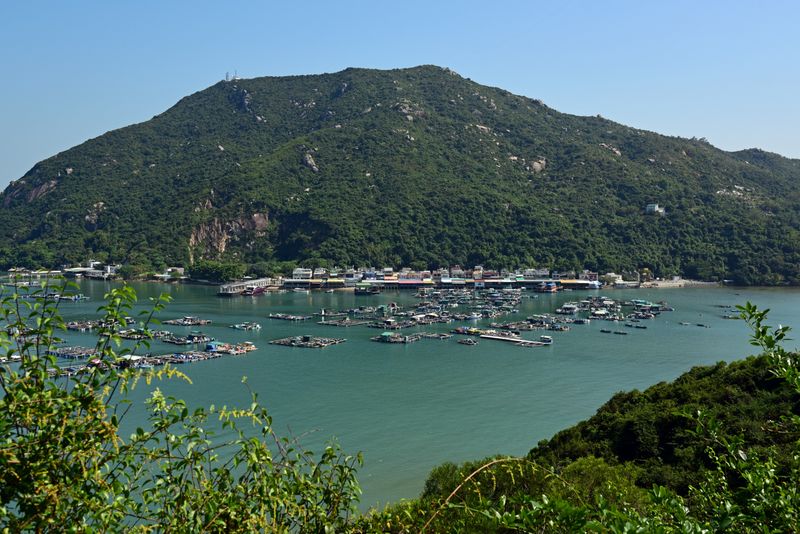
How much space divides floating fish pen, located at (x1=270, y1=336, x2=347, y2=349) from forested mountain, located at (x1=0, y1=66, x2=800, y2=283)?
31558 mm

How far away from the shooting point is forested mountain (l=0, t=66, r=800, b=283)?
6350cm

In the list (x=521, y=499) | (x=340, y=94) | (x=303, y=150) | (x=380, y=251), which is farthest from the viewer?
(x=340, y=94)

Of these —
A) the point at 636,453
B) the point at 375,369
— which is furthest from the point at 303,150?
the point at 636,453

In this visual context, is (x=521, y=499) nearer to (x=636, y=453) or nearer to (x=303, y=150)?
(x=636, y=453)

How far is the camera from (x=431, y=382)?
22.5 metres

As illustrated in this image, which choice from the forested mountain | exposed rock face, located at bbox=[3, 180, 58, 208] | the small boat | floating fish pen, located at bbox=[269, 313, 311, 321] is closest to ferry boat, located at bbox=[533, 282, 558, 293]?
the forested mountain

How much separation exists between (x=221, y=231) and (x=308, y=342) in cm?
4439

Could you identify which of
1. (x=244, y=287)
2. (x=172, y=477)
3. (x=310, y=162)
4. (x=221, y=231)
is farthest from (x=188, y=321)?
(x=310, y=162)

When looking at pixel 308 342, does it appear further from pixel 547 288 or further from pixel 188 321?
pixel 547 288

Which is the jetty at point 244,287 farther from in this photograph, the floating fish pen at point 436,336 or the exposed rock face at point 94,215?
the exposed rock face at point 94,215

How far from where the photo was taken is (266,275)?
58.8 metres

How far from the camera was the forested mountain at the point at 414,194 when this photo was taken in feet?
208

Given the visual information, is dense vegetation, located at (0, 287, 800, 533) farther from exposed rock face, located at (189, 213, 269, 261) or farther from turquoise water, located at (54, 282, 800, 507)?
exposed rock face, located at (189, 213, 269, 261)

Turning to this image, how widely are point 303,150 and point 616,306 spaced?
5363 cm
